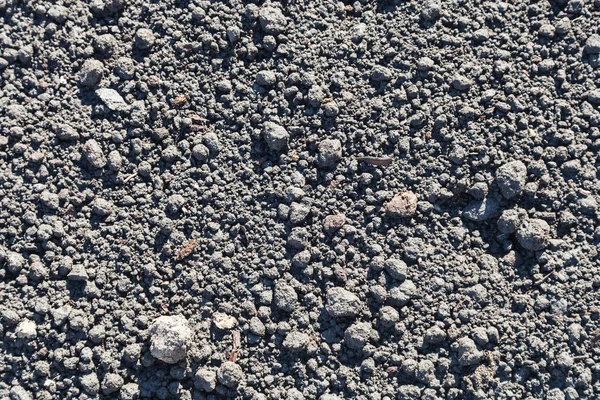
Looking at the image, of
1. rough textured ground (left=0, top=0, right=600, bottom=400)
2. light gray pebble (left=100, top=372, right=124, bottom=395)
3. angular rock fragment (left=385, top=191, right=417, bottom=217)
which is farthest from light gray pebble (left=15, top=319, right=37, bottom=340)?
angular rock fragment (left=385, top=191, right=417, bottom=217)

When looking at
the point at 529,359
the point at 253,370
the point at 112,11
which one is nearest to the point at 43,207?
the point at 112,11

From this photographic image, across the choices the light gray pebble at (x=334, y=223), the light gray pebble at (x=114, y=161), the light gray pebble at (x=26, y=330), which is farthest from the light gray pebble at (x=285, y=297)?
the light gray pebble at (x=26, y=330)

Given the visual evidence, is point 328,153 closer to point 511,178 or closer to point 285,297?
point 285,297

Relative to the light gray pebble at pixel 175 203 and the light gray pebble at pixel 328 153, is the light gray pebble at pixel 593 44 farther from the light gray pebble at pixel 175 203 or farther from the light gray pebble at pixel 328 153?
the light gray pebble at pixel 175 203

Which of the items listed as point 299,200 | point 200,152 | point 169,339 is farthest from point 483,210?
point 169,339

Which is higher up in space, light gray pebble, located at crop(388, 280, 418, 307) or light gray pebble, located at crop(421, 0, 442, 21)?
light gray pebble, located at crop(421, 0, 442, 21)

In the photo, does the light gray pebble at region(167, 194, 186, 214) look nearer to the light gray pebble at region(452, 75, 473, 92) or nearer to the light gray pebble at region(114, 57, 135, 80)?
the light gray pebble at region(114, 57, 135, 80)

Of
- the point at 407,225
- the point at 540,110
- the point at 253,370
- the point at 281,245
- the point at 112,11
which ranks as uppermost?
the point at 540,110

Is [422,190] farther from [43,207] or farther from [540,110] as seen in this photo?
[43,207]
